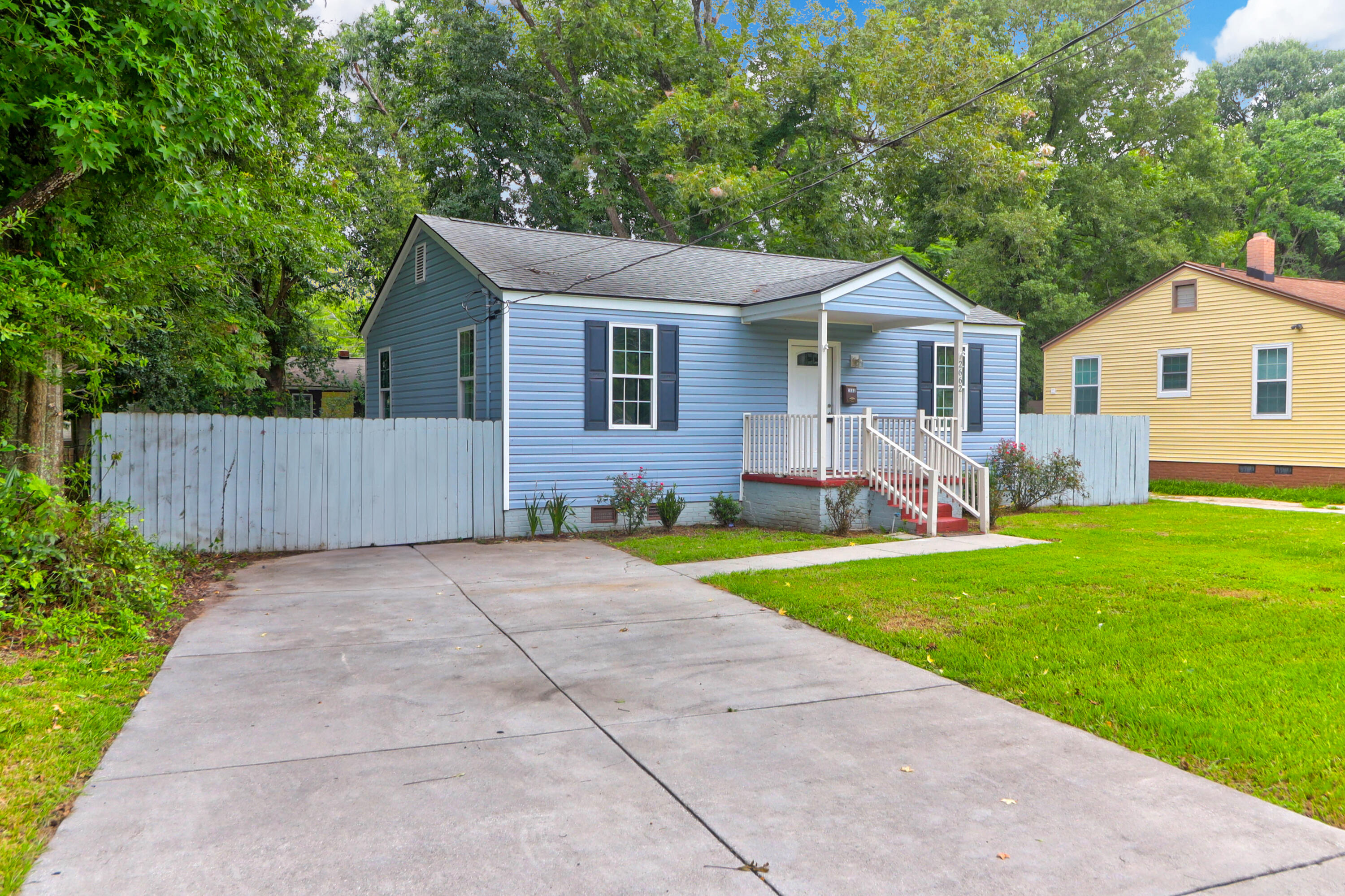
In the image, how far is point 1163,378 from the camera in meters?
20.4

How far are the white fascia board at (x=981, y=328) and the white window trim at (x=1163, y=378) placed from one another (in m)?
6.05

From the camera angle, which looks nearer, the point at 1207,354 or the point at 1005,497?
the point at 1005,497

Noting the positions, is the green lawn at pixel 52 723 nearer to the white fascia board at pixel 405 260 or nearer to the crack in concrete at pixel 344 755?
the crack in concrete at pixel 344 755

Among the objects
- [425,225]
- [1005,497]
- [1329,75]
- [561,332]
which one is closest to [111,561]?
[561,332]

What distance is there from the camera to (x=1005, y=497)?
15023 millimetres

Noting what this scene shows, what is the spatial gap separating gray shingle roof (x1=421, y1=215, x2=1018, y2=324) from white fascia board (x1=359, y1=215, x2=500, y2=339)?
0.28 ft

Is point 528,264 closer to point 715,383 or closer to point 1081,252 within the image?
point 715,383

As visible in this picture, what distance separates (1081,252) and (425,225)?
22368 millimetres

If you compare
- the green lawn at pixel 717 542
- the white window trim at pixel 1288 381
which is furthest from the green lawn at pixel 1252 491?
A: the green lawn at pixel 717 542

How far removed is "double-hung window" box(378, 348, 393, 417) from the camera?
1630cm

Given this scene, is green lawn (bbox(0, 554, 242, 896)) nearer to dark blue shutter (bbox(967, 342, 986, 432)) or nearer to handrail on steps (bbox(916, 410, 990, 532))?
handrail on steps (bbox(916, 410, 990, 532))

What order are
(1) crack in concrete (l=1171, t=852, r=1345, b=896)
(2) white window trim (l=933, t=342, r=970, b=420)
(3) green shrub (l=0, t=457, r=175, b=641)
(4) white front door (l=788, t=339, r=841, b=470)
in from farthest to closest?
1. (2) white window trim (l=933, t=342, r=970, b=420)
2. (4) white front door (l=788, t=339, r=841, b=470)
3. (3) green shrub (l=0, t=457, r=175, b=641)
4. (1) crack in concrete (l=1171, t=852, r=1345, b=896)

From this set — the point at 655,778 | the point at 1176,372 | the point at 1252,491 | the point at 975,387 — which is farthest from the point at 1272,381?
the point at 655,778

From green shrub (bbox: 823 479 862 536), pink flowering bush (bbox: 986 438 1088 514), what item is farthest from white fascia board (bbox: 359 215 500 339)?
pink flowering bush (bbox: 986 438 1088 514)
